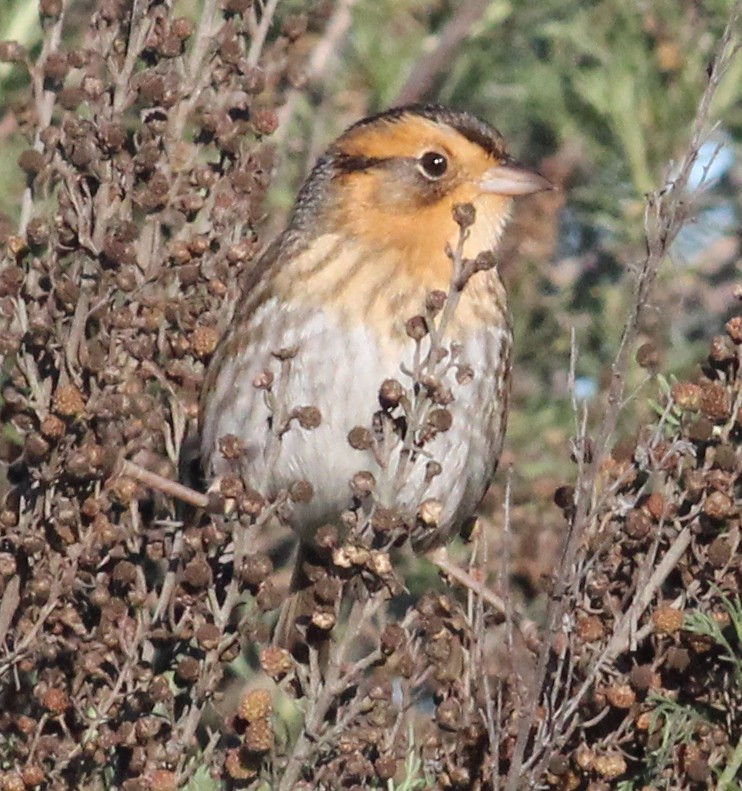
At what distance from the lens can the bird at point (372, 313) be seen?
4.65m

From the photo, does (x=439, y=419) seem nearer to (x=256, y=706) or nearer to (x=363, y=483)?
(x=363, y=483)

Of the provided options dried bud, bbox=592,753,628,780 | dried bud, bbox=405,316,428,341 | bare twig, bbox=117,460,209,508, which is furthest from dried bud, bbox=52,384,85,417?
dried bud, bbox=592,753,628,780

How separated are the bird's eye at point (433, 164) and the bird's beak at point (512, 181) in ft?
0.35

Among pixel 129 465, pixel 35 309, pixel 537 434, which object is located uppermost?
pixel 35 309

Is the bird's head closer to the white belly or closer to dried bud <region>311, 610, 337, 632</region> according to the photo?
the white belly

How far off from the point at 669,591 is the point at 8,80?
2.63 meters

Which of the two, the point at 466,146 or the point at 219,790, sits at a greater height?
the point at 466,146

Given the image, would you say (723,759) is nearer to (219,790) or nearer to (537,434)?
(219,790)

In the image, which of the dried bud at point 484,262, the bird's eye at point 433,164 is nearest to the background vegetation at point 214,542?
the dried bud at point 484,262

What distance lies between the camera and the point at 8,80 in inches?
222

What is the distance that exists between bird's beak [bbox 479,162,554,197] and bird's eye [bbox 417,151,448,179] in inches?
4.2

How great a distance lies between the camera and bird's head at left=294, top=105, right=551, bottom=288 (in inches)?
191

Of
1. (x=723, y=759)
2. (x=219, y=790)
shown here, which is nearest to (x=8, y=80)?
(x=219, y=790)

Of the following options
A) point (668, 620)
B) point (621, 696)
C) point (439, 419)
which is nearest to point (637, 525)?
point (668, 620)
